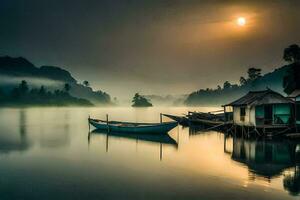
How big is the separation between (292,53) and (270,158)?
57.4 metres

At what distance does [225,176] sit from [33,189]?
1192 centimetres

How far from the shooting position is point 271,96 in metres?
36.0

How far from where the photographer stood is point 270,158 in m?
25.9

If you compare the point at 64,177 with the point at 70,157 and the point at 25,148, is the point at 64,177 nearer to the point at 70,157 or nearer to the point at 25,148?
the point at 70,157

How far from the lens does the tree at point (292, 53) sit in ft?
244

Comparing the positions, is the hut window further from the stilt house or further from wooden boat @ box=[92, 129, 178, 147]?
wooden boat @ box=[92, 129, 178, 147]

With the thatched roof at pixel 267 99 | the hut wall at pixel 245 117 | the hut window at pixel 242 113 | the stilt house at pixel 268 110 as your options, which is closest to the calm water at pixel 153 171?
Answer: the hut wall at pixel 245 117

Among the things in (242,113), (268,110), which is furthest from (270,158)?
(242,113)

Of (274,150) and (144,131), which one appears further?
(144,131)

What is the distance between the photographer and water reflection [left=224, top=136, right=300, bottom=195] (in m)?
19.1

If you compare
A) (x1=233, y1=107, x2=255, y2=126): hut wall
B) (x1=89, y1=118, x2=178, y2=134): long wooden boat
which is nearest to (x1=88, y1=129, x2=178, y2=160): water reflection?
(x1=89, y1=118, x2=178, y2=134): long wooden boat

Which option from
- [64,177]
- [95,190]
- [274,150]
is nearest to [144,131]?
[274,150]

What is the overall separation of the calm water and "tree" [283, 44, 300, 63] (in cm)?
4868

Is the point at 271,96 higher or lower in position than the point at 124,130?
higher
